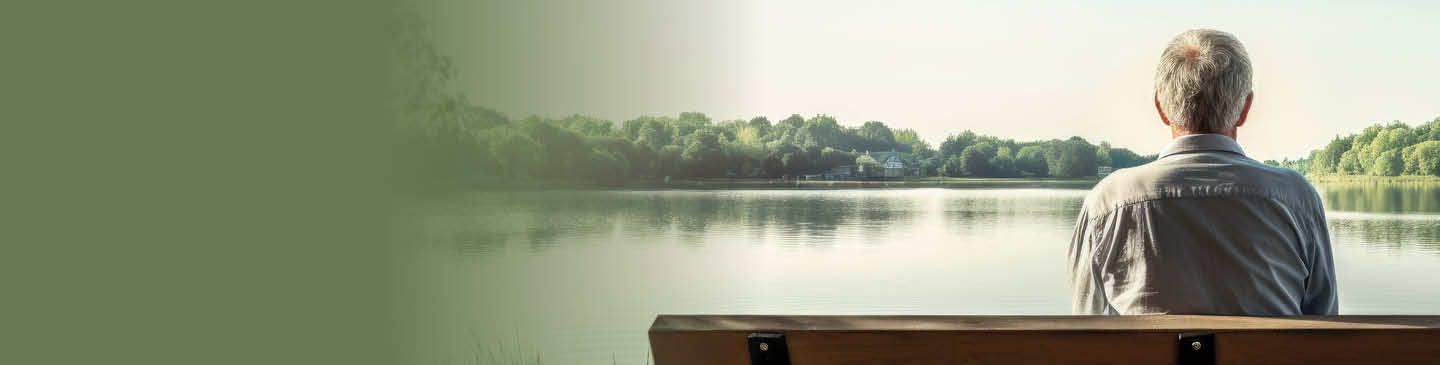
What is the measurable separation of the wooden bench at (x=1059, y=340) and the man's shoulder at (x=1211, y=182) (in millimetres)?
143

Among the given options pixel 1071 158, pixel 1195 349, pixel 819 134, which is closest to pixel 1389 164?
pixel 1071 158

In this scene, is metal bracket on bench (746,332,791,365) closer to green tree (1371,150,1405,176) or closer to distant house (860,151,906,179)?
green tree (1371,150,1405,176)

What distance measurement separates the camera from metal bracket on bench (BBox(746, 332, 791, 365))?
919mm

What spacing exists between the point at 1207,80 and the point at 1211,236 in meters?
0.17

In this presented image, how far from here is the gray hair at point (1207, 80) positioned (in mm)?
1112

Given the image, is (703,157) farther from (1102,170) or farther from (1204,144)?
(1204,144)

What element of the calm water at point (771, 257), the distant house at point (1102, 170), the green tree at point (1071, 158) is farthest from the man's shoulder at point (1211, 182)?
the green tree at point (1071, 158)

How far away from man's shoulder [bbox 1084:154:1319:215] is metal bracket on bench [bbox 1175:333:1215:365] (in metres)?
0.17

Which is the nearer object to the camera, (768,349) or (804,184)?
(768,349)

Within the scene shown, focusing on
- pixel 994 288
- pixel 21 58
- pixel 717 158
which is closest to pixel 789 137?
pixel 717 158

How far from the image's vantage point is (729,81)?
2061cm

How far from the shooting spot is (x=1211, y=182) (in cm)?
104

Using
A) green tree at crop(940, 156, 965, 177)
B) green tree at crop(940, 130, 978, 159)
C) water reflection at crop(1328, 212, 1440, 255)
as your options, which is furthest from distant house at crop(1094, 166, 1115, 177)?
water reflection at crop(1328, 212, 1440, 255)
